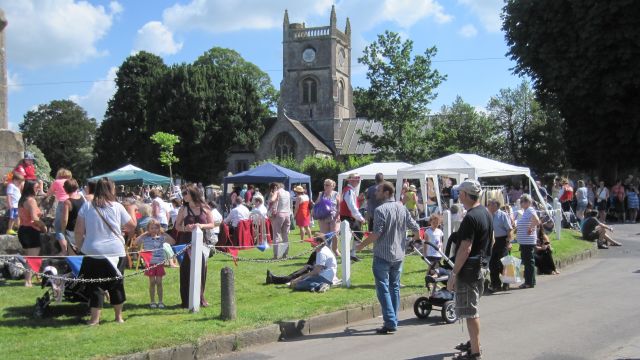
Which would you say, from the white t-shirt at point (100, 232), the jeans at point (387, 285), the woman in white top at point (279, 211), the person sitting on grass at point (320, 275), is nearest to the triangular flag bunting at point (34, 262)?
the white t-shirt at point (100, 232)

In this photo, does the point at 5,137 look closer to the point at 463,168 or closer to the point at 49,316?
the point at 49,316

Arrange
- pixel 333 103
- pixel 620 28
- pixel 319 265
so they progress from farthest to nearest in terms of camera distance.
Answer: pixel 333 103 < pixel 620 28 < pixel 319 265

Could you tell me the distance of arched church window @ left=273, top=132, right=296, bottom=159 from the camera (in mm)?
63303

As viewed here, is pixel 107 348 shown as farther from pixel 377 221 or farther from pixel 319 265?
pixel 319 265

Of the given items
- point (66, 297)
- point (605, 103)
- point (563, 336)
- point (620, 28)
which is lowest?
point (563, 336)

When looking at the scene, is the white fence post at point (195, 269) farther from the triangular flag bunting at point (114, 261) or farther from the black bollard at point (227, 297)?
the triangular flag bunting at point (114, 261)

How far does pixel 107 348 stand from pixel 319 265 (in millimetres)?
4533

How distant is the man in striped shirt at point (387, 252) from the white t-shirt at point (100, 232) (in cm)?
316

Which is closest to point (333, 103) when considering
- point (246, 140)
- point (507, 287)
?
point (246, 140)

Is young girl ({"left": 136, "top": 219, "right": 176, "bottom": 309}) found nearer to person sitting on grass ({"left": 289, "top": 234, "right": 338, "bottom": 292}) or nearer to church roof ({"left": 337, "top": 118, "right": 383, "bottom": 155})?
person sitting on grass ({"left": 289, "top": 234, "right": 338, "bottom": 292})

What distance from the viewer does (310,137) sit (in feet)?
211

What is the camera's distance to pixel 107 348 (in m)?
6.53

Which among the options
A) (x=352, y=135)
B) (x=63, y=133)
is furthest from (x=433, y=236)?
(x=63, y=133)

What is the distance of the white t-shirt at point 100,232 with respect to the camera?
7.55 metres
